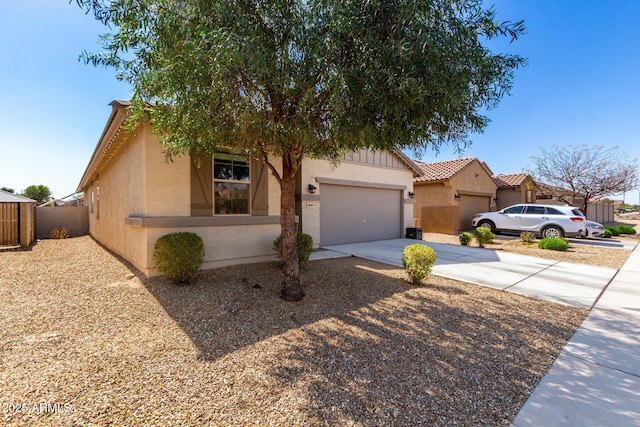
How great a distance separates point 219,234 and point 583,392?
648 centimetres

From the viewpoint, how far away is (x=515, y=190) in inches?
747

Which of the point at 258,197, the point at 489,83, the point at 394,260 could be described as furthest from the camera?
the point at 394,260

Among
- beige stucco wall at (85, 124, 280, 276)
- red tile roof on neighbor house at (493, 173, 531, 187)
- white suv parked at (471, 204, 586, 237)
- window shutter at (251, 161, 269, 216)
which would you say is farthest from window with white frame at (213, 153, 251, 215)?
red tile roof on neighbor house at (493, 173, 531, 187)

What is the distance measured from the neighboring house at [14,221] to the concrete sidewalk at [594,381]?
53.9 ft

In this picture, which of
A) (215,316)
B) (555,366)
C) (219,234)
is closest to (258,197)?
(219,234)

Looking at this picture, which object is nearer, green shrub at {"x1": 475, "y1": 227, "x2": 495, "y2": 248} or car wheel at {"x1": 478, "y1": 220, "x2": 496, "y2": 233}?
green shrub at {"x1": 475, "y1": 227, "x2": 495, "y2": 248}

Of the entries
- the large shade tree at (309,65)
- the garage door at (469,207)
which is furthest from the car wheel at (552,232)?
the large shade tree at (309,65)

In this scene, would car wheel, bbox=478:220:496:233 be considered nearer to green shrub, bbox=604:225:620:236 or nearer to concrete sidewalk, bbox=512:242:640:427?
green shrub, bbox=604:225:620:236

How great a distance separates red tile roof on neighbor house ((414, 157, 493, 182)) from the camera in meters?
15.3

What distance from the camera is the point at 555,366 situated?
299 centimetres

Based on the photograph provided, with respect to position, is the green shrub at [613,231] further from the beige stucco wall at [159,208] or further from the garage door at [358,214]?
the beige stucco wall at [159,208]

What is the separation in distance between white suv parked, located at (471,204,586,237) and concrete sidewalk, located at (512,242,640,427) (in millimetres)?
10312

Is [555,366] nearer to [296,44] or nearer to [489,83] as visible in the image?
[489,83]

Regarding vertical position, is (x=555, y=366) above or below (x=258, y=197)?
below
